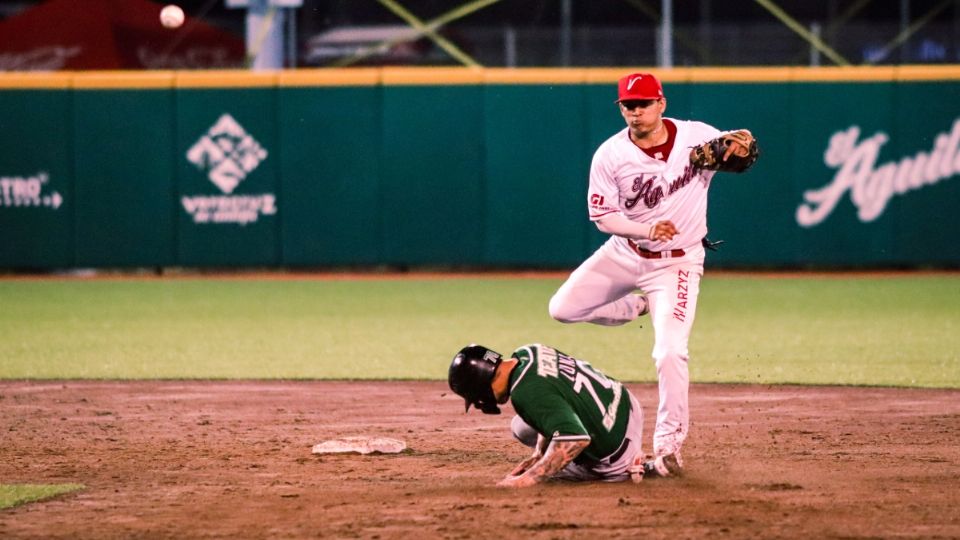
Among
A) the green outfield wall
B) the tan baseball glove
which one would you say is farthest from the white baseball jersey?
the green outfield wall

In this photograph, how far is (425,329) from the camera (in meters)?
13.0

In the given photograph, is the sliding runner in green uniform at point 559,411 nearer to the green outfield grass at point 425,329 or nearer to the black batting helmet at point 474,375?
the black batting helmet at point 474,375

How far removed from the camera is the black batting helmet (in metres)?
6.05

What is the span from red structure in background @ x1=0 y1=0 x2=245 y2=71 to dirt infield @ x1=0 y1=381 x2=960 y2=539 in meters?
9.04

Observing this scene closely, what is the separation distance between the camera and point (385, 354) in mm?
11555

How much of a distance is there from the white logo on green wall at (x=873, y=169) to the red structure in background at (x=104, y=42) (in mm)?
7604

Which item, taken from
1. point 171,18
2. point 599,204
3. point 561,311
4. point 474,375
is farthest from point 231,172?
point 474,375

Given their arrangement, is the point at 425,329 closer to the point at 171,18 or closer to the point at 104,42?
the point at 171,18

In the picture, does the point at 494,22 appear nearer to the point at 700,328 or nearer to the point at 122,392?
the point at 700,328

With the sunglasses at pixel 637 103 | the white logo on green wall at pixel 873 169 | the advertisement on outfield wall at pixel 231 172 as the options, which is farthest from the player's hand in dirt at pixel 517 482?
the white logo on green wall at pixel 873 169

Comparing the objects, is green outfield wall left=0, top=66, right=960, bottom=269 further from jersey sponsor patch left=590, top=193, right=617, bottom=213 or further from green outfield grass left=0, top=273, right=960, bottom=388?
jersey sponsor patch left=590, top=193, right=617, bottom=213

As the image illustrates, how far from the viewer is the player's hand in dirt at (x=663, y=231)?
21.6 feet

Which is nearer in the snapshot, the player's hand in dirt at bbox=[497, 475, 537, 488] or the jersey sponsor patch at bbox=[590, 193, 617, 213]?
the player's hand in dirt at bbox=[497, 475, 537, 488]

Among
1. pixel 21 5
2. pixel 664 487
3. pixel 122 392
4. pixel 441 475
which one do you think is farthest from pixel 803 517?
pixel 21 5
